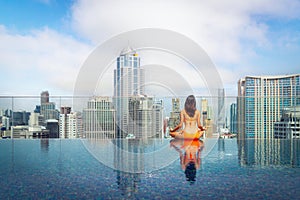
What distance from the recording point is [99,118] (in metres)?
9.64

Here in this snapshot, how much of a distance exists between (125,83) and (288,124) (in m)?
6.24

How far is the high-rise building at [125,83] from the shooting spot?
9.92 m

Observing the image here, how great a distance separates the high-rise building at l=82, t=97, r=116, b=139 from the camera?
9.48m

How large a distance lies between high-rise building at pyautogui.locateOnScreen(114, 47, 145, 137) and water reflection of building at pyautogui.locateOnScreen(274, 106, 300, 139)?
5.30 metres

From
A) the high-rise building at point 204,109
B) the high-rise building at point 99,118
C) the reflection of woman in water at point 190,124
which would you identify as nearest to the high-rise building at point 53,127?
the high-rise building at point 99,118

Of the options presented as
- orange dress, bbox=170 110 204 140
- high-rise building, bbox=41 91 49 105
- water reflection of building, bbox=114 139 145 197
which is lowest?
water reflection of building, bbox=114 139 145 197

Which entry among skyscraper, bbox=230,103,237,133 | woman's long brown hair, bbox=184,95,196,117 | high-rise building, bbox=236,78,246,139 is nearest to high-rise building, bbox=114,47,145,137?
woman's long brown hair, bbox=184,95,196,117

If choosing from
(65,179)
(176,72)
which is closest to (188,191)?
(65,179)

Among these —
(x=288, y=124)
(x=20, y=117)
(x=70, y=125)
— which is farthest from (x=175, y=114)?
(x=20, y=117)

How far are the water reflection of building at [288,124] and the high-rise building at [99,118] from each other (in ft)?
20.0

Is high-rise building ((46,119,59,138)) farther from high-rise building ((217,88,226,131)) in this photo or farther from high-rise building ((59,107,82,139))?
high-rise building ((217,88,226,131))

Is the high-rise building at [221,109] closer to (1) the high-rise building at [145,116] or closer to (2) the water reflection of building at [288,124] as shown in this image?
(2) the water reflection of building at [288,124]

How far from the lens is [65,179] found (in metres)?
3.82

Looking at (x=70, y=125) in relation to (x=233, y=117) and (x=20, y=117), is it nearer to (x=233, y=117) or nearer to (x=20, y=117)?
(x=20, y=117)
